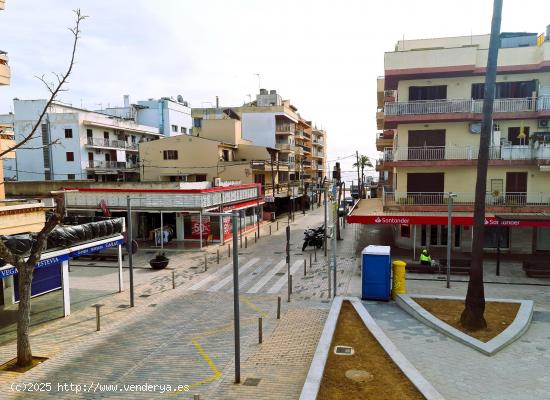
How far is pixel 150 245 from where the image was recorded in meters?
31.1

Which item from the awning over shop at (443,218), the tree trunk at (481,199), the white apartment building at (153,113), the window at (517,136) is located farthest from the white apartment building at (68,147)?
the tree trunk at (481,199)

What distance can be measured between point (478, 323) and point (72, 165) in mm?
46492

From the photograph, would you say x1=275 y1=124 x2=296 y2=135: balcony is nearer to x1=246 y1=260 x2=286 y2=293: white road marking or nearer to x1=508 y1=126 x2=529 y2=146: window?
x1=508 y1=126 x2=529 y2=146: window

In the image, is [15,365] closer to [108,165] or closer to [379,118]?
[379,118]

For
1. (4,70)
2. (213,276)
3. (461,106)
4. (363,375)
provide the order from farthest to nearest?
(461,106), (213,276), (4,70), (363,375)

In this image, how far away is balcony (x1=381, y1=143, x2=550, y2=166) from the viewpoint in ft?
82.3

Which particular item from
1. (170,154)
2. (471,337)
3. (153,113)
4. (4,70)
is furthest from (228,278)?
(153,113)

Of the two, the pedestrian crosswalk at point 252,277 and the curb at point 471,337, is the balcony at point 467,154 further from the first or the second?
the curb at point 471,337

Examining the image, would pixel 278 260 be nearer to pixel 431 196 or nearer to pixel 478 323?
pixel 431 196

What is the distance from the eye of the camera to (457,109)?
86.0 ft

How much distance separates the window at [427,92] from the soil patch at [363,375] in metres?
19.6

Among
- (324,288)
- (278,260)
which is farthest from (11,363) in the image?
(278,260)

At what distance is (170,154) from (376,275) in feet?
109

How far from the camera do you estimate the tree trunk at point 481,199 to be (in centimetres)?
1320
